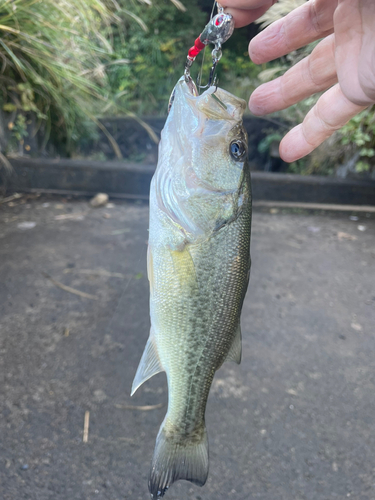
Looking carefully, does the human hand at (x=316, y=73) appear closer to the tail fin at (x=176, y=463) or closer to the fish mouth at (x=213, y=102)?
the fish mouth at (x=213, y=102)

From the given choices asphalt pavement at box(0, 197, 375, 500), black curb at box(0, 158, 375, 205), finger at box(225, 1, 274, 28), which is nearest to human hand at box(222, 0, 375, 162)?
finger at box(225, 1, 274, 28)

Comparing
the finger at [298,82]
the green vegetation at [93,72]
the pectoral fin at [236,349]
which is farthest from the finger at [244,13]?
the green vegetation at [93,72]

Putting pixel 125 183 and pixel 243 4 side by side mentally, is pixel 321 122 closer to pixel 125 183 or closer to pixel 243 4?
pixel 243 4

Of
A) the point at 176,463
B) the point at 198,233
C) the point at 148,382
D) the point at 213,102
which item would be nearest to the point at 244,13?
the point at 213,102

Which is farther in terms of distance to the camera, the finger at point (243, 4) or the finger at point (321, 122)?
the finger at point (321, 122)

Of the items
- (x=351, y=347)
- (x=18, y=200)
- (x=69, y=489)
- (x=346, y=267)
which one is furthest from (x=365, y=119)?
(x=69, y=489)

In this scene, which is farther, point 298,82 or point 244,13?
point 298,82

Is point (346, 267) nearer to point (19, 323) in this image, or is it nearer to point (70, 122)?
point (19, 323)

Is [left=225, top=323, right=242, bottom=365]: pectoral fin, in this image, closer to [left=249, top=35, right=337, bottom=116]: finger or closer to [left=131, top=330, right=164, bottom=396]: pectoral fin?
[left=131, top=330, right=164, bottom=396]: pectoral fin
